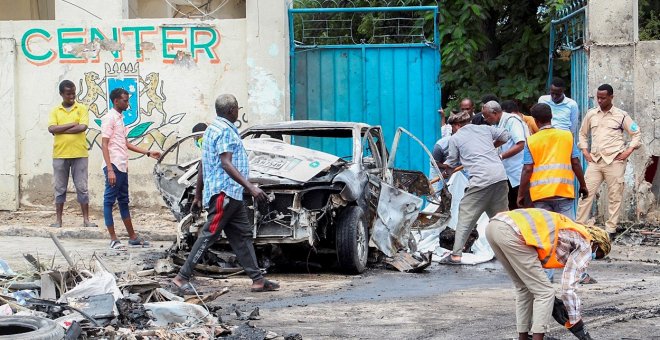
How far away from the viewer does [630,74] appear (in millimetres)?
12391

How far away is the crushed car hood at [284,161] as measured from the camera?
9289 millimetres

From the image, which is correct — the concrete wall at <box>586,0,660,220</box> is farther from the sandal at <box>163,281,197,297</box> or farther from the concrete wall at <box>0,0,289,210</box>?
the sandal at <box>163,281,197,297</box>

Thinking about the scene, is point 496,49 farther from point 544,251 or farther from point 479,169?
point 544,251

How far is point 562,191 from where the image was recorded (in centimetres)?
844

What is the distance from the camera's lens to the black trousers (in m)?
8.30

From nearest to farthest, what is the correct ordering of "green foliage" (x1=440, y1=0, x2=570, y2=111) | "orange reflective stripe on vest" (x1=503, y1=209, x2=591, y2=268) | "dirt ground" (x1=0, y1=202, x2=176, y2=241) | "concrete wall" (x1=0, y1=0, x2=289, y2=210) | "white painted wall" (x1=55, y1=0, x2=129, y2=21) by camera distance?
"orange reflective stripe on vest" (x1=503, y1=209, x2=591, y2=268), "dirt ground" (x1=0, y1=202, x2=176, y2=241), "concrete wall" (x1=0, y1=0, x2=289, y2=210), "white painted wall" (x1=55, y1=0, x2=129, y2=21), "green foliage" (x1=440, y1=0, x2=570, y2=111)

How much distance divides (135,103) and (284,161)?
14.7 feet

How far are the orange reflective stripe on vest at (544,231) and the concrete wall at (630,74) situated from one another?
6.99 m

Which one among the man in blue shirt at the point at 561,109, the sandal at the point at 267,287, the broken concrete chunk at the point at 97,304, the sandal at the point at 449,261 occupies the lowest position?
the sandal at the point at 449,261

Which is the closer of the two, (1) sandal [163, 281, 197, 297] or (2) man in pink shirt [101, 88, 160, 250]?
(1) sandal [163, 281, 197, 297]

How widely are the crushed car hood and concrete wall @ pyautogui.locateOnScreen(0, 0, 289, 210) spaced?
11.1ft

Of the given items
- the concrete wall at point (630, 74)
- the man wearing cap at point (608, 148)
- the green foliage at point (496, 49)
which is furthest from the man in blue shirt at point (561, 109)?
the green foliage at point (496, 49)

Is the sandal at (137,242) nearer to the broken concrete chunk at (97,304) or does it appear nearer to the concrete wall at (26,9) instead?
the broken concrete chunk at (97,304)

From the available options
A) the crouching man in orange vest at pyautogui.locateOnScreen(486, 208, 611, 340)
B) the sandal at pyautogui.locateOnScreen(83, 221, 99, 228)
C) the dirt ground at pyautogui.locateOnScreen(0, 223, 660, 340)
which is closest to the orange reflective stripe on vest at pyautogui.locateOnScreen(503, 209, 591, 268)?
the crouching man in orange vest at pyautogui.locateOnScreen(486, 208, 611, 340)
